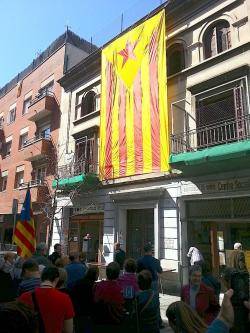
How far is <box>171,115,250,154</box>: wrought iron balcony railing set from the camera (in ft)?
37.4

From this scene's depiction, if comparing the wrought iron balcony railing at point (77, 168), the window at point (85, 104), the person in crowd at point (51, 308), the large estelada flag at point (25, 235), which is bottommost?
the person in crowd at point (51, 308)

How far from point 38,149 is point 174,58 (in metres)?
10.7

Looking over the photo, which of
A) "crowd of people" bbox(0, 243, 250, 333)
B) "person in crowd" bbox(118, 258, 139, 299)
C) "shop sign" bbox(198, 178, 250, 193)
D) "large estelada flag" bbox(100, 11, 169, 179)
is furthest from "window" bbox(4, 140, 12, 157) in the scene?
"person in crowd" bbox(118, 258, 139, 299)

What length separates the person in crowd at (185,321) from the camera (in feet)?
8.80

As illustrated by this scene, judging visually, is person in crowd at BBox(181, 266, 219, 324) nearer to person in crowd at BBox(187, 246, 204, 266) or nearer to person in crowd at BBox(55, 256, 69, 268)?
person in crowd at BBox(55, 256, 69, 268)

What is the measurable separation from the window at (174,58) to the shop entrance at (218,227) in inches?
243

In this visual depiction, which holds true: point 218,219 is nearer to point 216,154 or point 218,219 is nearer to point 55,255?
point 216,154

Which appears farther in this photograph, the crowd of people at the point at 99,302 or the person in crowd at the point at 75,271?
the person in crowd at the point at 75,271

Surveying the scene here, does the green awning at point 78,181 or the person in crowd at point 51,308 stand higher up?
the green awning at point 78,181

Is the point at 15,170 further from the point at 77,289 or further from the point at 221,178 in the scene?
the point at 77,289

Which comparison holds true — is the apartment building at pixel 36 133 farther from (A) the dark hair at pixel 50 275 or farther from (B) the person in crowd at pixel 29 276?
(A) the dark hair at pixel 50 275

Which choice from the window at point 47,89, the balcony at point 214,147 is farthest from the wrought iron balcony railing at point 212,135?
the window at point 47,89

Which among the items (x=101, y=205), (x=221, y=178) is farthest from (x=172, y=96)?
(x=101, y=205)

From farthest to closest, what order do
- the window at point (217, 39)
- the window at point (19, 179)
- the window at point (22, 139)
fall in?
the window at point (22, 139), the window at point (19, 179), the window at point (217, 39)
